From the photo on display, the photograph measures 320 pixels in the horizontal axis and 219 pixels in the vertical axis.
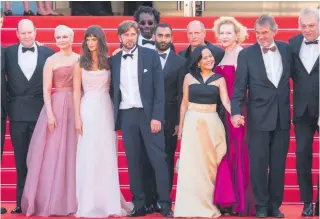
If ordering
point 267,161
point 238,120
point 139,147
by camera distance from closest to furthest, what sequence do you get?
point 238,120
point 267,161
point 139,147

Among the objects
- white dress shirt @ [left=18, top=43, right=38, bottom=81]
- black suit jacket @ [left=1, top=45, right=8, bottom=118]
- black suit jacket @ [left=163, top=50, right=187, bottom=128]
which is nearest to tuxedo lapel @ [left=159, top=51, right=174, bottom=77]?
black suit jacket @ [left=163, top=50, right=187, bottom=128]

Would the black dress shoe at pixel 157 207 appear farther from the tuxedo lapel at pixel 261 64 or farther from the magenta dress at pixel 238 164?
the tuxedo lapel at pixel 261 64

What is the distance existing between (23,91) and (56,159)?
693 millimetres

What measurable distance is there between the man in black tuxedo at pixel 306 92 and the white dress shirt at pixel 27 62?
2329mm

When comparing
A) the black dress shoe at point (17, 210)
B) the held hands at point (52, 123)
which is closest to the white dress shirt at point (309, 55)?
the held hands at point (52, 123)

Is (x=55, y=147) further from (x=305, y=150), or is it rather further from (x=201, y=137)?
(x=305, y=150)

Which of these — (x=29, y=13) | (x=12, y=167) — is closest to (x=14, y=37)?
(x=29, y=13)

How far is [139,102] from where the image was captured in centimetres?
1066

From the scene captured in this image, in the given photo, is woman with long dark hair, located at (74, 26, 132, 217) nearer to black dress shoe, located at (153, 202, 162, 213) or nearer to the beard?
black dress shoe, located at (153, 202, 162, 213)

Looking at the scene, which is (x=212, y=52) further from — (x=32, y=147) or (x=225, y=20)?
(x=32, y=147)

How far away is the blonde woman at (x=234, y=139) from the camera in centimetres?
1075

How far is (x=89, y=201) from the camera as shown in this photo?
10727mm

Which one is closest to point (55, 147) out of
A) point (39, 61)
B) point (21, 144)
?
point (21, 144)

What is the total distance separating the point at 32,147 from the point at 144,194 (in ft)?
3.60
